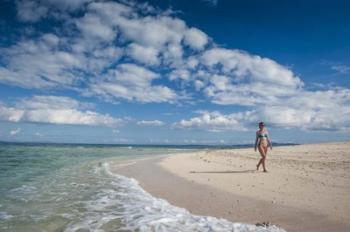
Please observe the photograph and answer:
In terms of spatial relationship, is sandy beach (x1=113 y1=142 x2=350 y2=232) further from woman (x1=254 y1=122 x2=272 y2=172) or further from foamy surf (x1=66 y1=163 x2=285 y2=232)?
woman (x1=254 y1=122 x2=272 y2=172)

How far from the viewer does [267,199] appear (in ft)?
32.7

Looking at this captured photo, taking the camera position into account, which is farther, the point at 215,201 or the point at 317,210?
the point at 215,201

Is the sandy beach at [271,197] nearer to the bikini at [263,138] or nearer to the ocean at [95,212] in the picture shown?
the ocean at [95,212]

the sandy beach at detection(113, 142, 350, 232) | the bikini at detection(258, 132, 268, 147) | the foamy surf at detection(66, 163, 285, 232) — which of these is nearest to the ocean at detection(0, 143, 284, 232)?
the foamy surf at detection(66, 163, 285, 232)

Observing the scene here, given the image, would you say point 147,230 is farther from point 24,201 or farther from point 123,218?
point 24,201

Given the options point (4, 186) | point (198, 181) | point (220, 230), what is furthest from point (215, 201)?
point (4, 186)

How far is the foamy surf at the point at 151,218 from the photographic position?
722 centimetres

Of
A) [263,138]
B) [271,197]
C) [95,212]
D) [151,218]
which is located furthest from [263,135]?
[95,212]

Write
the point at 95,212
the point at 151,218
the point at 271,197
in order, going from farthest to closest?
the point at 271,197 < the point at 95,212 < the point at 151,218

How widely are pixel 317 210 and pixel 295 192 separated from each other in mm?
2521

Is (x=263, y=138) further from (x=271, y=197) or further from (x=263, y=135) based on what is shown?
(x=271, y=197)

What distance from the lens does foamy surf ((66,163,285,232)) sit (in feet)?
23.7

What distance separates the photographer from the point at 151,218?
817 cm

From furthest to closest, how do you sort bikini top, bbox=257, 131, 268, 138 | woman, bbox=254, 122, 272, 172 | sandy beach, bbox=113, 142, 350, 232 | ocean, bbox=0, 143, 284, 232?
1. bikini top, bbox=257, 131, 268, 138
2. woman, bbox=254, 122, 272, 172
3. sandy beach, bbox=113, 142, 350, 232
4. ocean, bbox=0, 143, 284, 232
